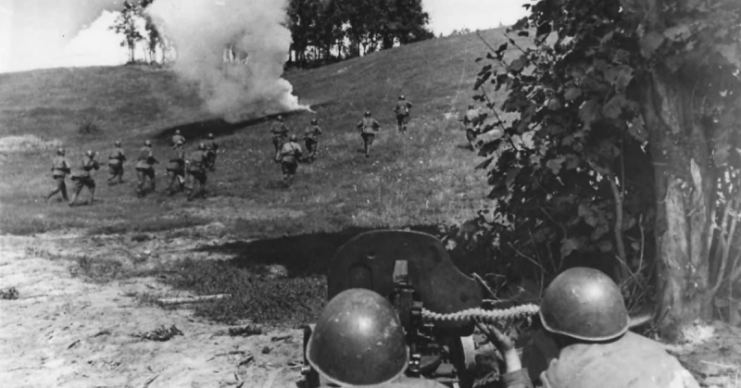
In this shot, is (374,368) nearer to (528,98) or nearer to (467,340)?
(467,340)

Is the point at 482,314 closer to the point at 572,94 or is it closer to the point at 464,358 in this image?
the point at 464,358

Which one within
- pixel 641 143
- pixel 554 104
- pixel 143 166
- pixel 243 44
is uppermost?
pixel 243 44

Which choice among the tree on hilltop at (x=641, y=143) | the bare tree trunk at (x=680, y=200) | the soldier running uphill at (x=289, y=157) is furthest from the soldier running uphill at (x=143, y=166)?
the bare tree trunk at (x=680, y=200)

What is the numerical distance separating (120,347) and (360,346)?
503 centimetres

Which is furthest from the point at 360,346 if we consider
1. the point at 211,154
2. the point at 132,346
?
the point at 211,154

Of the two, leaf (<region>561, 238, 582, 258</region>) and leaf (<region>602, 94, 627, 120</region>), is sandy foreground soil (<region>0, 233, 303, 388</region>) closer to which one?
leaf (<region>561, 238, 582, 258</region>)

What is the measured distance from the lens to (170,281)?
11.2 m

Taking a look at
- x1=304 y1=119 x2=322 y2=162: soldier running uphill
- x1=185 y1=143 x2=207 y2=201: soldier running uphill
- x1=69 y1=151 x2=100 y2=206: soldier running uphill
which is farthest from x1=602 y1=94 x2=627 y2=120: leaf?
x1=304 y1=119 x2=322 y2=162: soldier running uphill

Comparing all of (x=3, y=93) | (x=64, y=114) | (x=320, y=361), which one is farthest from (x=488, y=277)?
(x=3, y=93)

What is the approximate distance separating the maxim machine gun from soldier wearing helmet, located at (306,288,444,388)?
0.78 metres

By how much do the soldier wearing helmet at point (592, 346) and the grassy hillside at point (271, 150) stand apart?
704 centimetres

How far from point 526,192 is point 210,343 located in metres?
3.79

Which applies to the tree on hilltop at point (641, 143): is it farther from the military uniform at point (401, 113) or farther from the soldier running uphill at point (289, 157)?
the military uniform at point (401, 113)

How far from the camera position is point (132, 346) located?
784cm
